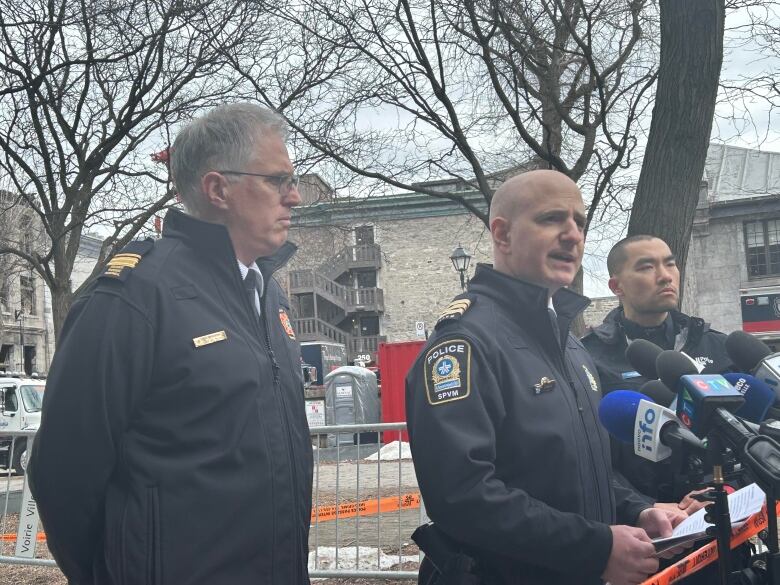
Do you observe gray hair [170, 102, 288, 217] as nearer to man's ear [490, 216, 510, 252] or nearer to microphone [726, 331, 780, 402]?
man's ear [490, 216, 510, 252]

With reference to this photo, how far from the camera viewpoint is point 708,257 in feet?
108

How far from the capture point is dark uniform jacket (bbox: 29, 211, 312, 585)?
230cm

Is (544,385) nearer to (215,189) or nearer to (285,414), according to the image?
(285,414)

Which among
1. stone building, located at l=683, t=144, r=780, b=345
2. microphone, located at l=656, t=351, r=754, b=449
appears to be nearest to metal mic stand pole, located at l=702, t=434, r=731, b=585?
microphone, located at l=656, t=351, r=754, b=449

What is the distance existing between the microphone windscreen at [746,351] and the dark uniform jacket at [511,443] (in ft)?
1.50

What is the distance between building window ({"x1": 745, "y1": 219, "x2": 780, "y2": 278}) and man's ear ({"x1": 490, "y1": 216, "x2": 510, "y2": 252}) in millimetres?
32410

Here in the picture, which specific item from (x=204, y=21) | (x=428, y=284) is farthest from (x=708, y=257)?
(x=204, y=21)

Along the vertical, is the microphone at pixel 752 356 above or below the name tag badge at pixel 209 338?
below

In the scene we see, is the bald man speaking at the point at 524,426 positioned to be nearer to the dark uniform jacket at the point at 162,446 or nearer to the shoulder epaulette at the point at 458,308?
the shoulder epaulette at the point at 458,308

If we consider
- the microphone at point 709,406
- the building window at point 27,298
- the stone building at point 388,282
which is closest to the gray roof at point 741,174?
the stone building at point 388,282

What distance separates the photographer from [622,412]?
2203 mm

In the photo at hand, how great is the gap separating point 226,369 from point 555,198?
3.71 ft

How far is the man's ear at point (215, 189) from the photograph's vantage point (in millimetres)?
2719

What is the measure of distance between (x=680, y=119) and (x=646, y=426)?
3.95 metres
